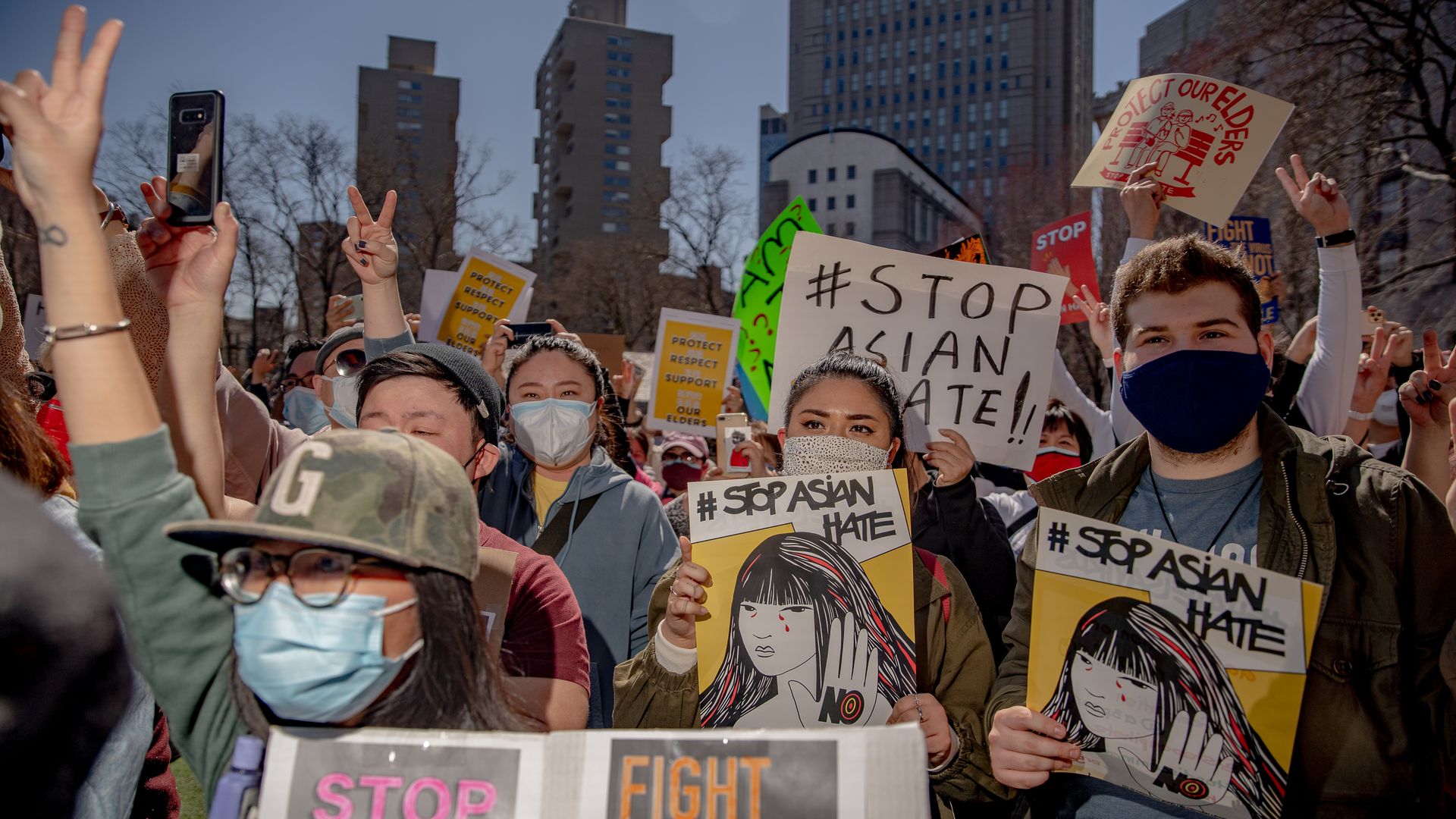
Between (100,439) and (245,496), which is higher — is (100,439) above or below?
above

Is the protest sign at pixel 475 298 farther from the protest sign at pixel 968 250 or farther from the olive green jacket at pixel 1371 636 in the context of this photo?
the olive green jacket at pixel 1371 636

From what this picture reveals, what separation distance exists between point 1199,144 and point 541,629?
146 inches

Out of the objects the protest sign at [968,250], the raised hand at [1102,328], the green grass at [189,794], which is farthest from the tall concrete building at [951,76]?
the green grass at [189,794]

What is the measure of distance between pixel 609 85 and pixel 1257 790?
107563mm

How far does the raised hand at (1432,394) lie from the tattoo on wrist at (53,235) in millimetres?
3456

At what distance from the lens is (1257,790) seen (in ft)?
5.90

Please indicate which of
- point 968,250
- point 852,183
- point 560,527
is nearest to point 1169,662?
point 560,527

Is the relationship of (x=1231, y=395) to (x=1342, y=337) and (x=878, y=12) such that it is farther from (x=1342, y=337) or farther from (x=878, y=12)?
(x=878, y=12)

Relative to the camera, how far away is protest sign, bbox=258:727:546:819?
4.75 ft

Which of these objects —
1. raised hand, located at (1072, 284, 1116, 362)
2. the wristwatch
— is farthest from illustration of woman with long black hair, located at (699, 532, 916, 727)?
the wristwatch

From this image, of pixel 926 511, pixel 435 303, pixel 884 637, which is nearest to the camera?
pixel 884 637

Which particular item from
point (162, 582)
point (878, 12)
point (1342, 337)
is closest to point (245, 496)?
point (162, 582)

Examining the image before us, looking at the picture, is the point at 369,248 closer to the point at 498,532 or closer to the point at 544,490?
the point at 544,490

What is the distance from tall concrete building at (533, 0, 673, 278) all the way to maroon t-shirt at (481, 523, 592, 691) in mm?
97011
